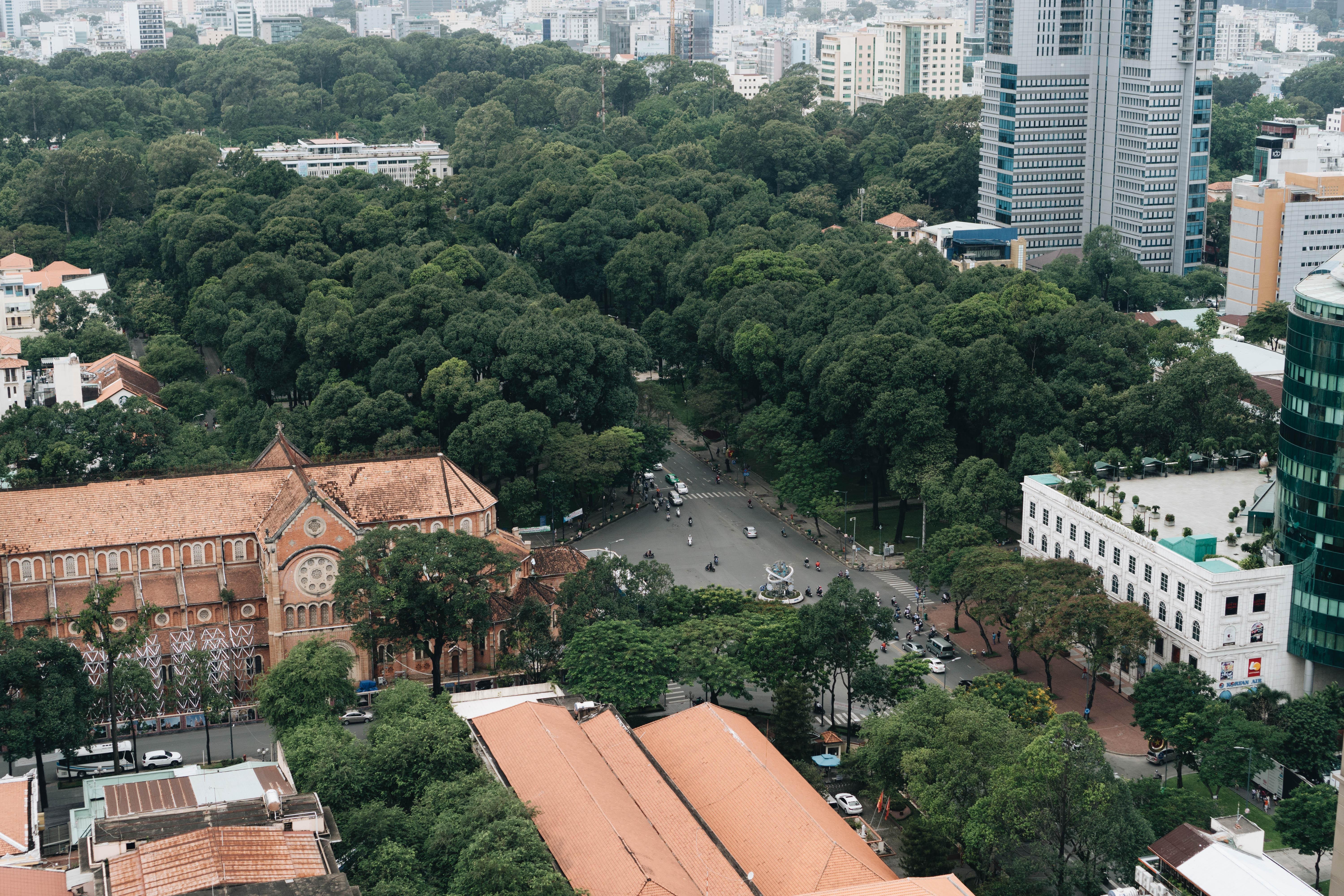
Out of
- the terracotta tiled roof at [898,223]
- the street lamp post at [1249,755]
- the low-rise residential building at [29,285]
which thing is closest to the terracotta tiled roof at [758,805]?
the street lamp post at [1249,755]

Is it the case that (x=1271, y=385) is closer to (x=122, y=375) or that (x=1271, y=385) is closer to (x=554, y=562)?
(x=554, y=562)

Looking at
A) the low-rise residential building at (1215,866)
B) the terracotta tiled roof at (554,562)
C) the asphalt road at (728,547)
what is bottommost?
the asphalt road at (728,547)

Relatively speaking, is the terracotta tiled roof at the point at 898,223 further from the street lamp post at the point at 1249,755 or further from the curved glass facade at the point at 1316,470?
the street lamp post at the point at 1249,755

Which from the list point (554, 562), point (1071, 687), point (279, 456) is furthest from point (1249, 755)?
point (279, 456)

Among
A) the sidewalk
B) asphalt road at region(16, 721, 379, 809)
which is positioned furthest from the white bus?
the sidewalk

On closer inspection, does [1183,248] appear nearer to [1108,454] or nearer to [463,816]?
[1108,454]

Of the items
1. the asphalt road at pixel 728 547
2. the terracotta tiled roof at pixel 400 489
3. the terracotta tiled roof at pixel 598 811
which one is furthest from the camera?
the asphalt road at pixel 728 547
